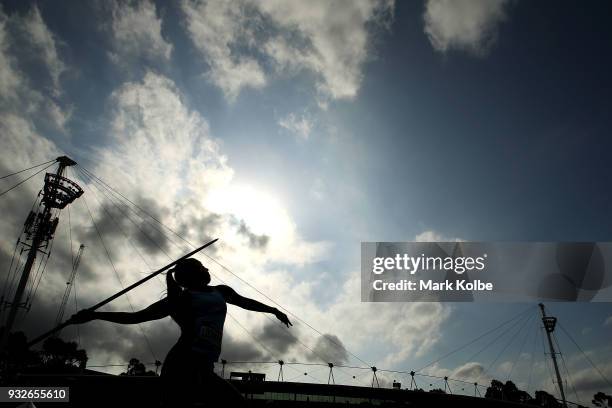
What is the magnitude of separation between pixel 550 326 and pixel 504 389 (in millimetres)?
93454

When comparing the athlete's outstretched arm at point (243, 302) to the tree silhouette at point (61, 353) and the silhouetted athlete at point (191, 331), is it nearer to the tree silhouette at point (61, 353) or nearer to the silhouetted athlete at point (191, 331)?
the silhouetted athlete at point (191, 331)

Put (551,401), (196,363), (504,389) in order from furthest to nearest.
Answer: (504,389) → (551,401) → (196,363)

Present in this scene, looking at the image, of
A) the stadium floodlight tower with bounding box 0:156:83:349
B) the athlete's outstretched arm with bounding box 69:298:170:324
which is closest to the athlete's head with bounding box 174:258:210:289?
the athlete's outstretched arm with bounding box 69:298:170:324

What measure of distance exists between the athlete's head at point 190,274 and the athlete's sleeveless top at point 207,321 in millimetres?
168

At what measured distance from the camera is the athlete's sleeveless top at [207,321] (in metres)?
2.79

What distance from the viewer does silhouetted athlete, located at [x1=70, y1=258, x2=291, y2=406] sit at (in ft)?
8.68

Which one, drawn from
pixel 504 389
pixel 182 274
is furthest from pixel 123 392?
pixel 504 389

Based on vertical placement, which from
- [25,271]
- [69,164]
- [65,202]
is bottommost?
[25,271]

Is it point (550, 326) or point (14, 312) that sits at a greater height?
point (550, 326)

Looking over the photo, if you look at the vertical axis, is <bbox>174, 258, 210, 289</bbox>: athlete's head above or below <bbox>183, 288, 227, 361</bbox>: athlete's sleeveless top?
above

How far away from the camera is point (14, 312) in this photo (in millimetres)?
25422

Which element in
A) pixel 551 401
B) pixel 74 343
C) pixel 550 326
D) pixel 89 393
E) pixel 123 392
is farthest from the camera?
pixel 551 401

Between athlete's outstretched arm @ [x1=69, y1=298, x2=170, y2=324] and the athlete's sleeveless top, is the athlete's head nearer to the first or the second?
the athlete's sleeveless top

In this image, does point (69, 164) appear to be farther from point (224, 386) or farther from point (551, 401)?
point (551, 401)
